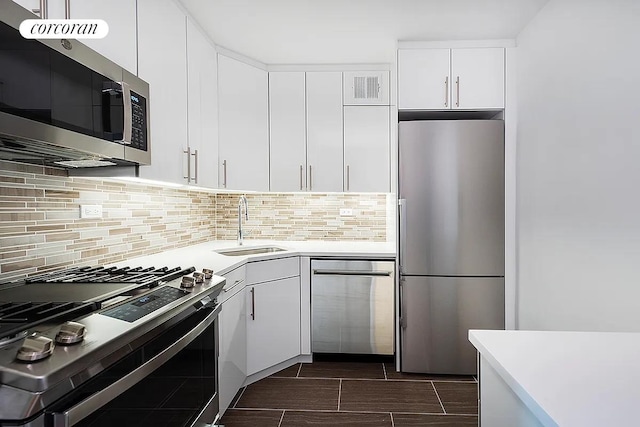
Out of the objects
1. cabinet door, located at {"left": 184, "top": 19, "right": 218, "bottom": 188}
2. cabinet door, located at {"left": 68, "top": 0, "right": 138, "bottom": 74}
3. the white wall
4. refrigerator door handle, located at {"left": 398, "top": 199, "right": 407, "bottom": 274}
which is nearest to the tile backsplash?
cabinet door, located at {"left": 184, "top": 19, "right": 218, "bottom": 188}

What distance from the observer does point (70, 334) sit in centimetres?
102

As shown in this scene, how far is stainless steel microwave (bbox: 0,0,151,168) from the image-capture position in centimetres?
112

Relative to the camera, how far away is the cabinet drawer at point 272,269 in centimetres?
292

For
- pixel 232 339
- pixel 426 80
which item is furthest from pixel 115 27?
pixel 426 80

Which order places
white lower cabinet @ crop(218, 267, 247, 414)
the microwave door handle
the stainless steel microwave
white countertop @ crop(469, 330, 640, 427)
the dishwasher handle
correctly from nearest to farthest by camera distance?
white countertop @ crop(469, 330, 640, 427)
the stainless steel microwave
the microwave door handle
white lower cabinet @ crop(218, 267, 247, 414)
the dishwasher handle

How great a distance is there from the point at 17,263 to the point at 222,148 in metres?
1.79

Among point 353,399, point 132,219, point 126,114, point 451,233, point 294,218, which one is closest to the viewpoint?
point 126,114

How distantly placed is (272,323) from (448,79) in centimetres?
214

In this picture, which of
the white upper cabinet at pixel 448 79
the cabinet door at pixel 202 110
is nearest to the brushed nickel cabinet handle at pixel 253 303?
the cabinet door at pixel 202 110

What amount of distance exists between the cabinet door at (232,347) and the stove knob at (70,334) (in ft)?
4.30

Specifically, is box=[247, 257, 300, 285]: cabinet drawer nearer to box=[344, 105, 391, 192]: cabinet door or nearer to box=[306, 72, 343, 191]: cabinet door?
box=[306, 72, 343, 191]: cabinet door

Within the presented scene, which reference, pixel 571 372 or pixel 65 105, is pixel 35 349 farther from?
pixel 571 372

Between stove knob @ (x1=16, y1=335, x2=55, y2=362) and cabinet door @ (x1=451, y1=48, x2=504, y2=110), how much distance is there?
2.89 m

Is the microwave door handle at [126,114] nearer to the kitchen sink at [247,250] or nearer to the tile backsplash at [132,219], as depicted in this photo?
the tile backsplash at [132,219]
